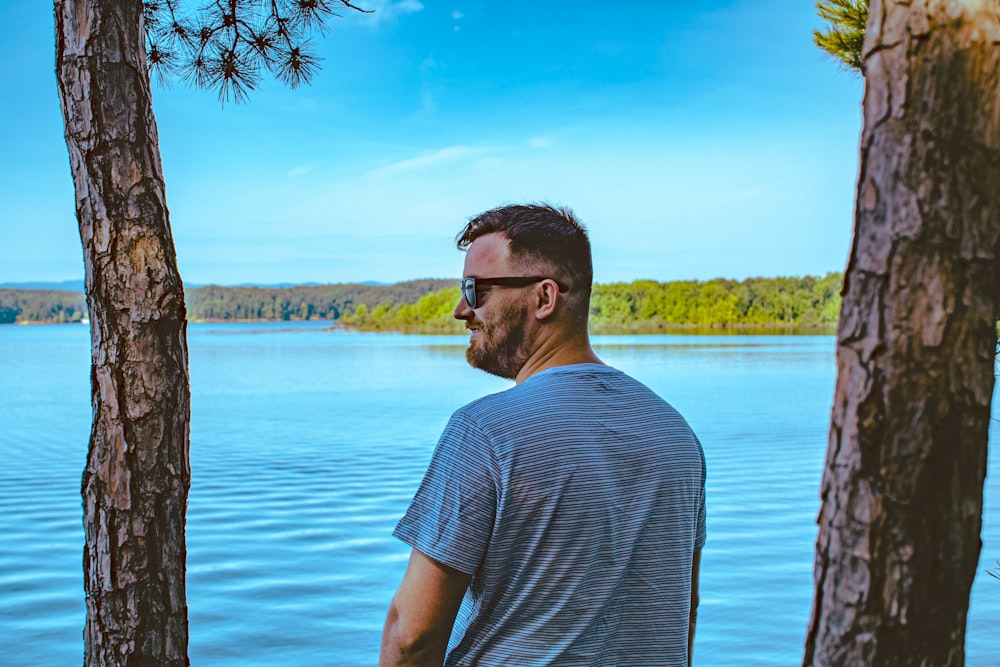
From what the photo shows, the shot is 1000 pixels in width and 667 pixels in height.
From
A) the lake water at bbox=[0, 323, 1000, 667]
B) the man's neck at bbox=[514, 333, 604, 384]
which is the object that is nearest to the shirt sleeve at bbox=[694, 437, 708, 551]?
the man's neck at bbox=[514, 333, 604, 384]

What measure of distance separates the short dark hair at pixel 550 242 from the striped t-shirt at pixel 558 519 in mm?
186

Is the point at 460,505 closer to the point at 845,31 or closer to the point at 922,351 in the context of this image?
the point at 922,351

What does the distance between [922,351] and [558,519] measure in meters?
0.59

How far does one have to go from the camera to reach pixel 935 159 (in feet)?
4.73

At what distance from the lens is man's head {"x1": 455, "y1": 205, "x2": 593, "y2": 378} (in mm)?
1875

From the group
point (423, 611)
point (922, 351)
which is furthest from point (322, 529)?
point (922, 351)

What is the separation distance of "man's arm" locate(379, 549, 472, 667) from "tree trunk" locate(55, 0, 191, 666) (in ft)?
4.11

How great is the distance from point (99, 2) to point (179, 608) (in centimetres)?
162

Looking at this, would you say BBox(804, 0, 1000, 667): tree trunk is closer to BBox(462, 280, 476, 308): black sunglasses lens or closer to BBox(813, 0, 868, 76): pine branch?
BBox(462, 280, 476, 308): black sunglasses lens

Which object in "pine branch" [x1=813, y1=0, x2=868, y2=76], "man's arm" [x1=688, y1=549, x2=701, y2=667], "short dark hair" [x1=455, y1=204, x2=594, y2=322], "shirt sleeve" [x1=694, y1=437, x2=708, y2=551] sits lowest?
"man's arm" [x1=688, y1=549, x2=701, y2=667]

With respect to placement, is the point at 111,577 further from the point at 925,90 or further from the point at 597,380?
the point at 925,90

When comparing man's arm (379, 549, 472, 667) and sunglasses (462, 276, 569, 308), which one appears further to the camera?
sunglasses (462, 276, 569, 308)

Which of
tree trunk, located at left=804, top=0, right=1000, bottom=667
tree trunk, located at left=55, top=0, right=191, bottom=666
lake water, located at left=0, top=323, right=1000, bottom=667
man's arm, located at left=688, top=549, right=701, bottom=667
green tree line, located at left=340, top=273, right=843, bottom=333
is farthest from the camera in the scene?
green tree line, located at left=340, top=273, right=843, bottom=333

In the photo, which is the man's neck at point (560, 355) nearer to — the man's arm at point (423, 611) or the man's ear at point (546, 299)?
the man's ear at point (546, 299)
